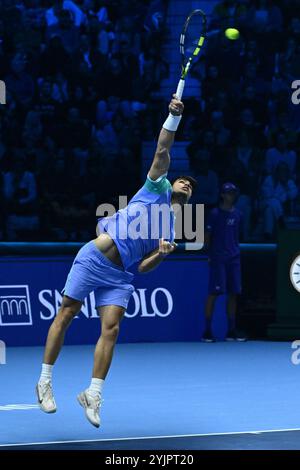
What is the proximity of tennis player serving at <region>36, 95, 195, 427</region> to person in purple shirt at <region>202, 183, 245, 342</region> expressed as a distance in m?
6.35

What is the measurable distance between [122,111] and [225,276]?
12.2 ft

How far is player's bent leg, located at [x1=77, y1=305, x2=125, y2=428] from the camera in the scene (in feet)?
26.3

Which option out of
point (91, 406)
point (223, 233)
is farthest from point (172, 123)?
point (223, 233)

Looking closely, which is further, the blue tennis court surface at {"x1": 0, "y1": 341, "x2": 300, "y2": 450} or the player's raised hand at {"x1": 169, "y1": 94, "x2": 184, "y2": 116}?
the player's raised hand at {"x1": 169, "y1": 94, "x2": 184, "y2": 116}

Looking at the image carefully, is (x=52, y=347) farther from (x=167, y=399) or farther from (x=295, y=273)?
(x=295, y=273)

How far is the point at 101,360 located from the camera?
8.17 meters

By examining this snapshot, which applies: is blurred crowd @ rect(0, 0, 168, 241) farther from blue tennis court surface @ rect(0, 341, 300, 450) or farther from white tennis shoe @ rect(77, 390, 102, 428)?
white tennis shoe @ rect(77, 390, 102, 428)

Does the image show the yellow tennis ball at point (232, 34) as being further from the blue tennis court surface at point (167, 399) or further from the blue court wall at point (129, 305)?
the blue tennis court surface at point (167, 399)

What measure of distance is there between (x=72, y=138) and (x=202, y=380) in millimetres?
6221

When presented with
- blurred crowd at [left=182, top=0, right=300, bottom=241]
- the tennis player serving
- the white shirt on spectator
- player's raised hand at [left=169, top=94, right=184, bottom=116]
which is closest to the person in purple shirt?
blurred crowd at [left=182, top=0, right=300, bottom=241]

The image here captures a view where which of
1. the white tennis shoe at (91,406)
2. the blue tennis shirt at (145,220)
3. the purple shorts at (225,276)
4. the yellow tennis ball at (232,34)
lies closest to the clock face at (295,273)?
the purple shorts at (225,276)

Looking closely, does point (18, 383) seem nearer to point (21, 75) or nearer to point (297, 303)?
point (297, 303)

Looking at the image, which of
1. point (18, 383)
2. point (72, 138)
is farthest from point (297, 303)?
point (18, 383)

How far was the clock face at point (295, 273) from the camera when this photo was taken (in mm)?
15039
